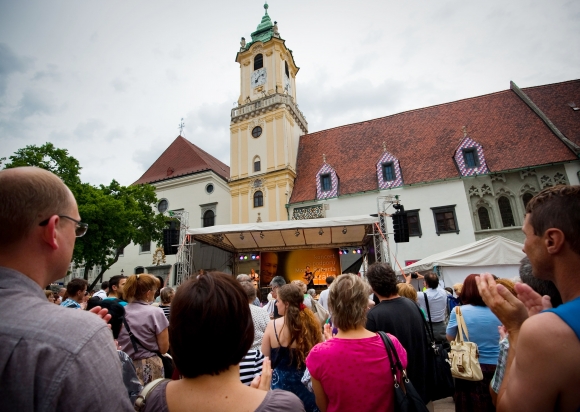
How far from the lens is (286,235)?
16797 mm

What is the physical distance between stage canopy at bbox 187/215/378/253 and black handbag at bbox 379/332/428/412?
11016 millimetres

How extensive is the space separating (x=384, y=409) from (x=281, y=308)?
4.77 ft

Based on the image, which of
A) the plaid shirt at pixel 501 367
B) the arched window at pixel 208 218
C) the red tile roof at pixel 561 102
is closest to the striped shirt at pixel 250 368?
the plaid shirt at pixel 501 367

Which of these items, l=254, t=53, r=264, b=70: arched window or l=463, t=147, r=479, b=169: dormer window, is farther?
l=254, t=53, r=264, b=70: arched window

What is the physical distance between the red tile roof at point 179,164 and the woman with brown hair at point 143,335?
23.4 m

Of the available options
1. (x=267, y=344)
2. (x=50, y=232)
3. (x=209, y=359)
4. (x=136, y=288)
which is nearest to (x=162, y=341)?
(x=136, y=288)

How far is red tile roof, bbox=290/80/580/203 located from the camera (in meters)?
17.9

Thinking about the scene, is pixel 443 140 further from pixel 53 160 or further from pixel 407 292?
pixel 53 160

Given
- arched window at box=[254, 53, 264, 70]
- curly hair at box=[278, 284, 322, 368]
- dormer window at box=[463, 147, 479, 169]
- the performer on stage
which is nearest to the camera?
curly hair at box=[278, 284, 322, 368]

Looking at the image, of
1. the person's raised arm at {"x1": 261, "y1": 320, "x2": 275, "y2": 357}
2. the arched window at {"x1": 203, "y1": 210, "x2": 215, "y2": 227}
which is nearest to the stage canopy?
the arched window at {"x1": 203, "y1": 210, "x2": 215, "y2": 227}

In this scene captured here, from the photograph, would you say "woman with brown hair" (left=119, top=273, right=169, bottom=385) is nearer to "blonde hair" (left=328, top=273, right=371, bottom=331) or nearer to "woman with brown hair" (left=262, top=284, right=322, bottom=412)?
"woman with brown hair" (left=262, top=284, right=322, bottom=412)

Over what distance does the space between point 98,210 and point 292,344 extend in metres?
18.9

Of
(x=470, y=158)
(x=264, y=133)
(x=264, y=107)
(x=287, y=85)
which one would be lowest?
(x=470, y=158)

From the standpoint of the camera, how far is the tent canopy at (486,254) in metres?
9.12
